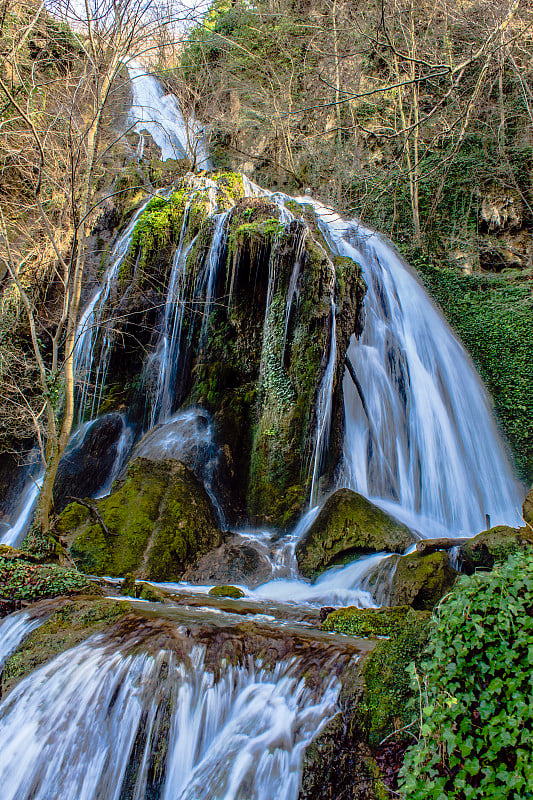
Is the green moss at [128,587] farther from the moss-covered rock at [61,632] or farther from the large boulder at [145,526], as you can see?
the moss-covered rock at [61,632]

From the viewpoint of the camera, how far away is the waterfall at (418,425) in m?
9.98

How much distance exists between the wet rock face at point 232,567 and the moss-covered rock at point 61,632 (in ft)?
9.31

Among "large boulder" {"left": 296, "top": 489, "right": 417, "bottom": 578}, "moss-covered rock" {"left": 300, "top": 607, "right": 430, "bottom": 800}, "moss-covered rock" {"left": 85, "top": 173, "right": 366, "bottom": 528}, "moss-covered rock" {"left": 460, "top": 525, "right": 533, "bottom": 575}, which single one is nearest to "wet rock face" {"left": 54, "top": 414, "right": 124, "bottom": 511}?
"moss-covered rock" {"left": 85, "top": 173, "right": 366, "bottom": 528}

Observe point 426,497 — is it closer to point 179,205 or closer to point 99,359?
point 99,359

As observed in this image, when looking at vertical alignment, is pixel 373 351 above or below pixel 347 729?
above

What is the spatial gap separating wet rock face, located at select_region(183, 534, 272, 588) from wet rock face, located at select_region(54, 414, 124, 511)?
370cm

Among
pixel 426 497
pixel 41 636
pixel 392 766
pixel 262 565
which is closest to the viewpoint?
pixel 392 766

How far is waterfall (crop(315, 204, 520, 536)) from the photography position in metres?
9.98

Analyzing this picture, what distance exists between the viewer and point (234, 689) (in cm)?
360

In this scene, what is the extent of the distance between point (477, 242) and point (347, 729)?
15.9 metres

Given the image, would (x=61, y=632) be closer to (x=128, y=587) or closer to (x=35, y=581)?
(x=35, y=581)

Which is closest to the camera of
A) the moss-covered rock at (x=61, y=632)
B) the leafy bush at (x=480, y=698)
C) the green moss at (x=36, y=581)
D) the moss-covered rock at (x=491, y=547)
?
the leafy bush at (x=480, y=698)

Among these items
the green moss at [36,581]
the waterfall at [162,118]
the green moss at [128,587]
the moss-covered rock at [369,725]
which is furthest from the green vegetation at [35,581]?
the waterfall at [162,118]

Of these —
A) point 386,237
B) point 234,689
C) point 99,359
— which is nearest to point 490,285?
point 386,237
